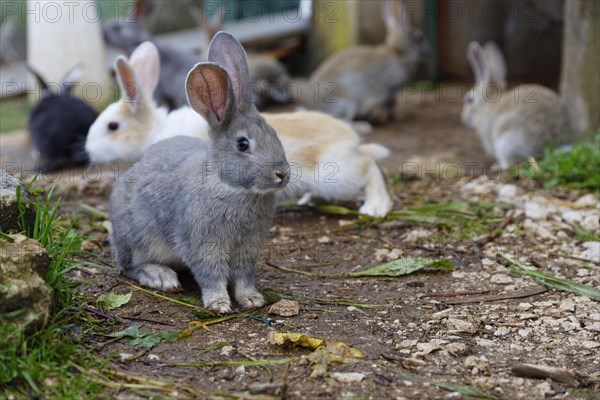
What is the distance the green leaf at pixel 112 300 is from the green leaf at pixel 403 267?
1191mm

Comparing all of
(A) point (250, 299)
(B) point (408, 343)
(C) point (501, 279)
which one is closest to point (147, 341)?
(A) point (250, 299)

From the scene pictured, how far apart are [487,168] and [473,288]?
283cm

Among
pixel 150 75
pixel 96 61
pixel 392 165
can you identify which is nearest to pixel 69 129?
pixel 96 61

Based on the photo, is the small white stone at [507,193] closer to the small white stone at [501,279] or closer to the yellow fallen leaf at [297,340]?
the small white stone at [501,279]

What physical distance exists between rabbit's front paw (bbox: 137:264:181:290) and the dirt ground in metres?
0.07

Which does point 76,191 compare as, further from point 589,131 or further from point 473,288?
point 589,131

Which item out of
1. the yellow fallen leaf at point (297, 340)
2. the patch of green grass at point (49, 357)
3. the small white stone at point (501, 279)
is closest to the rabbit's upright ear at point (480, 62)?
the small white stone at point (501, 279)

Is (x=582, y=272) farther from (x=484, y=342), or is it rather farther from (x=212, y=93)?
(x=212, y=93)

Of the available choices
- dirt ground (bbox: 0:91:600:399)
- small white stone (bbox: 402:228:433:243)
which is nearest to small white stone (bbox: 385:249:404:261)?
dirt ground (bbox: 0:91:600:399)

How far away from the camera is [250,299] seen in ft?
12.5

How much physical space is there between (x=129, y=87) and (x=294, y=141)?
3.89 feet

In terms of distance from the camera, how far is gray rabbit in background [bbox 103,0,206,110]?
27.2 feet

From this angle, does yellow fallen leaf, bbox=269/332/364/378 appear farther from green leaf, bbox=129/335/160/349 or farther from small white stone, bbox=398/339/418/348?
green leaf, bbox=129/335/160/349

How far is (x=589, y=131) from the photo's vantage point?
6824mm
